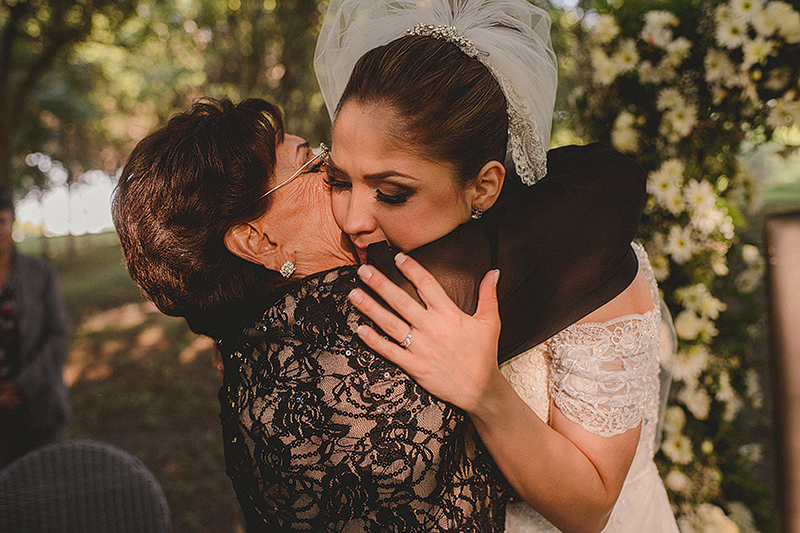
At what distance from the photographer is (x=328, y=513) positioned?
129 centimetres

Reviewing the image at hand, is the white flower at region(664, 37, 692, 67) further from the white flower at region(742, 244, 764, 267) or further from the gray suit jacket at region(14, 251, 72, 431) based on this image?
the gray suit jacket at region(14, 251, 72, 431)

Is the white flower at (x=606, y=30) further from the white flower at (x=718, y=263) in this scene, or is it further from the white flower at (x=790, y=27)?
the white flower at (x=718, y=263)

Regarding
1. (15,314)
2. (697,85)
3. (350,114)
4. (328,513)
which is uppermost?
(350,114)

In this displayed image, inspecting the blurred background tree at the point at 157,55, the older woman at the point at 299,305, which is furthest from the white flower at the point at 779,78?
the blurred background tree at the point at 157,55

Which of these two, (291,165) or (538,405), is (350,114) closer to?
(291,165)

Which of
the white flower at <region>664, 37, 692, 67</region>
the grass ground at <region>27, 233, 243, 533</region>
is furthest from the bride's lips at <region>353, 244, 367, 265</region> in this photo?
the grass ground at <region>27, 233, 243, 533</region>

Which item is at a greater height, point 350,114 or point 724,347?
point 350,114

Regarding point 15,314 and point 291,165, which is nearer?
point 291,165

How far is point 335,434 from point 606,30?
2.48m

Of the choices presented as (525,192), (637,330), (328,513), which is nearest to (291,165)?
(525,192)

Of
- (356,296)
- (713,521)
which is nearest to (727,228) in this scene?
(713,521)

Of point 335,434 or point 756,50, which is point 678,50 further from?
point 335,434

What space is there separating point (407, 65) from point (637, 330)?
3.18ft

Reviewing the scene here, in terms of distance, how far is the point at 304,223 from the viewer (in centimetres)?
162
